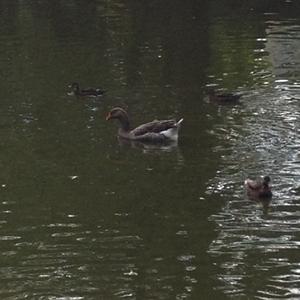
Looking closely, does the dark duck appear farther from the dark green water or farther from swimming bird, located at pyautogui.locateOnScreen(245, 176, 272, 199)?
swimming bird, located at pyautogui.locateOnScreen(245, 176, 272, 199)

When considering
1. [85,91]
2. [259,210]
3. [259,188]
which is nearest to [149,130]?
[85,91]

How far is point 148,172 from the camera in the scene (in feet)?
54.0

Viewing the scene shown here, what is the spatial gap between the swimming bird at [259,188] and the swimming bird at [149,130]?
12.4 feet

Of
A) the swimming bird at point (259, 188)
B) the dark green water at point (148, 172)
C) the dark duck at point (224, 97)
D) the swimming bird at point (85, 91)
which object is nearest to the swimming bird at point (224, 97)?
the dark duck at point (224, 97)

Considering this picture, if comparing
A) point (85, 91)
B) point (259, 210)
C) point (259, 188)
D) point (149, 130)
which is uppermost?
point (259, 188)

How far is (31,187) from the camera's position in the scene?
51.3ft

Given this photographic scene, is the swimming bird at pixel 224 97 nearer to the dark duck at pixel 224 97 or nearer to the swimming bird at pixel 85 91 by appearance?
the dark duck at pixel 224 97

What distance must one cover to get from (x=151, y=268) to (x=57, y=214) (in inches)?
102

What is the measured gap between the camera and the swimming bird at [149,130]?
60.4ft

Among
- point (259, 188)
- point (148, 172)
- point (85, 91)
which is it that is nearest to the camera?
point (259, 188)

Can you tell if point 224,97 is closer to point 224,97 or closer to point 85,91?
point 224,97

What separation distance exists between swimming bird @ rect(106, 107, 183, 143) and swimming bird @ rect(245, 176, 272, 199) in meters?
Result: 3.77

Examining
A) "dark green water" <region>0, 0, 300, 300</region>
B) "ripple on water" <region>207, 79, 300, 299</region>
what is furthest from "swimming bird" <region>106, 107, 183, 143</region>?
"ripple on water" <region>207, 79, 300, 299</region>

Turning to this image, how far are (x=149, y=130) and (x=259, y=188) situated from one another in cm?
464
